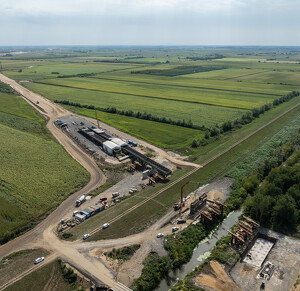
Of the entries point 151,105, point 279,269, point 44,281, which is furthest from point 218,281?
point 151,105

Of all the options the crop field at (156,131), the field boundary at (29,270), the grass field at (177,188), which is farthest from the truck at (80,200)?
the crop field at (156,131)

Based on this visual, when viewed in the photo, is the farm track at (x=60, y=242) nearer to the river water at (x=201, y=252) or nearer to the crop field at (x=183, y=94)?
the river water at (x=201, y=252)

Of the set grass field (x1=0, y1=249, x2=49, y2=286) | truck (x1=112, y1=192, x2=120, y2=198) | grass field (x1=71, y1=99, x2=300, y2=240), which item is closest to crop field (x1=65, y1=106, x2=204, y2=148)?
grass field (x1=71, y1=99, x2=300, y2=240)

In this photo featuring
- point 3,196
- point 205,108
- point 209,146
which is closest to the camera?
point 3,196

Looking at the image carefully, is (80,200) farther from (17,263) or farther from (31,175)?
(31,175)

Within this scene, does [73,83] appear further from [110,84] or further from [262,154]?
[262,154]

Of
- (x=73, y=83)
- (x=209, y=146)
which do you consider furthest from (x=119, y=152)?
(x=73, y=83)
